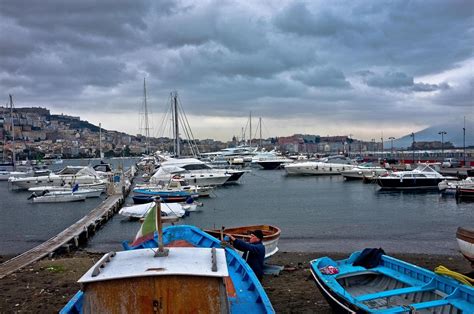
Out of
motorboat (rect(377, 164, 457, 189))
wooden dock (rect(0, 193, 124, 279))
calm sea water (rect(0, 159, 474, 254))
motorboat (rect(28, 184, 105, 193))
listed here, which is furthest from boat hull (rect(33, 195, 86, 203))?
motorboat (rect(377, 164, 457, 189))

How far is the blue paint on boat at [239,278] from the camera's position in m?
7.62

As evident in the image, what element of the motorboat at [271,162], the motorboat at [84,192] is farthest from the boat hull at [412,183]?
the motorboat at [271,162]

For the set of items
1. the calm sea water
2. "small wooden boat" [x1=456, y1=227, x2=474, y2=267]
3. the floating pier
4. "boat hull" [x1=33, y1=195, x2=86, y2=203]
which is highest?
"small wooden boat" [x1=456, y1=227, x2=474, y2=267]

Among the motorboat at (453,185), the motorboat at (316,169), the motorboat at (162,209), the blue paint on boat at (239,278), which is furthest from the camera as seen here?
the motorboat at (316,169)

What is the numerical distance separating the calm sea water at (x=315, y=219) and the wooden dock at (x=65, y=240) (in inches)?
30.2

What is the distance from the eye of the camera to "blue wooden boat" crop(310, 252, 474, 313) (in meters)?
8.64

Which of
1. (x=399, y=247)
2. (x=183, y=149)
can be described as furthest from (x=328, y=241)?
(x=183, y=149)

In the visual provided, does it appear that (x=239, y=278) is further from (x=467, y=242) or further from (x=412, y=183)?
(x=412, y=183)

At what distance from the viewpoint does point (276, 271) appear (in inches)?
589

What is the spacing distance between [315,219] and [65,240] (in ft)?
58.4

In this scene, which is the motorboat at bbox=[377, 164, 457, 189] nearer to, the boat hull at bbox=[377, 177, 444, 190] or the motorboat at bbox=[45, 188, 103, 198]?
the boat hull at bbox=[377, 177, 444, 190]

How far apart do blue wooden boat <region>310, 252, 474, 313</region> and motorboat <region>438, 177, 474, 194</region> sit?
3621 centimetres

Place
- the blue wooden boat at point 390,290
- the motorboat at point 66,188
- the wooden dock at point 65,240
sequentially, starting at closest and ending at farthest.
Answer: the blue wooden boat at point 390,290 < the wooden dock at point 65,240 < the motorboat at point 66,188

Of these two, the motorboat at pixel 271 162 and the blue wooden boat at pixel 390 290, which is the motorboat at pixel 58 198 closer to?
the blue wooden boat at pixel 390 290
